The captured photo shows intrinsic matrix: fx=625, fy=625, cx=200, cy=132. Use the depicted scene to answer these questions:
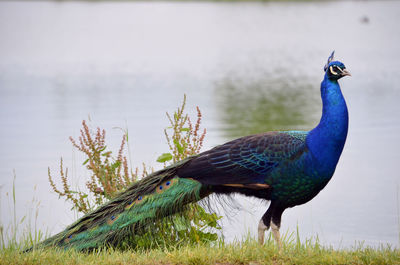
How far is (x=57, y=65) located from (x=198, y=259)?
21815 millimetres

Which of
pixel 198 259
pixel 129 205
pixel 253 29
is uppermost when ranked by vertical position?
pixel 253 29

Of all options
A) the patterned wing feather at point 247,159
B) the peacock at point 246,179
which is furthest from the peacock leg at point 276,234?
the patterned wing feather at point 247,159

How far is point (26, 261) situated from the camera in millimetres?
5109

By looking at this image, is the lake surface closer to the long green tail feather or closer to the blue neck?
the long green tail feather

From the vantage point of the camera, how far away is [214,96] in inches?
712

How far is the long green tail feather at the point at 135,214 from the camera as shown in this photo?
5.63 metres

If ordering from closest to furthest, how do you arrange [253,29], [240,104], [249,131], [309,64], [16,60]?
[249,131] → [240,104] → [309,64] → [16,60] → [253,29]

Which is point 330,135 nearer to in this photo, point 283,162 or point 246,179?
point 283,162

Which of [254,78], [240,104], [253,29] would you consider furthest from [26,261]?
[253,29]

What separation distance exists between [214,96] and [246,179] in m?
12.8

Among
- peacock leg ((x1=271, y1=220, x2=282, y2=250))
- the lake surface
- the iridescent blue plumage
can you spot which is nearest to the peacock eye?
the iridescent blue plumage

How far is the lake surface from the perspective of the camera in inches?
348

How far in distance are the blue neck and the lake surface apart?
1814 millimetres

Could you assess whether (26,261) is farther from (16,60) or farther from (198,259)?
(16,60)
